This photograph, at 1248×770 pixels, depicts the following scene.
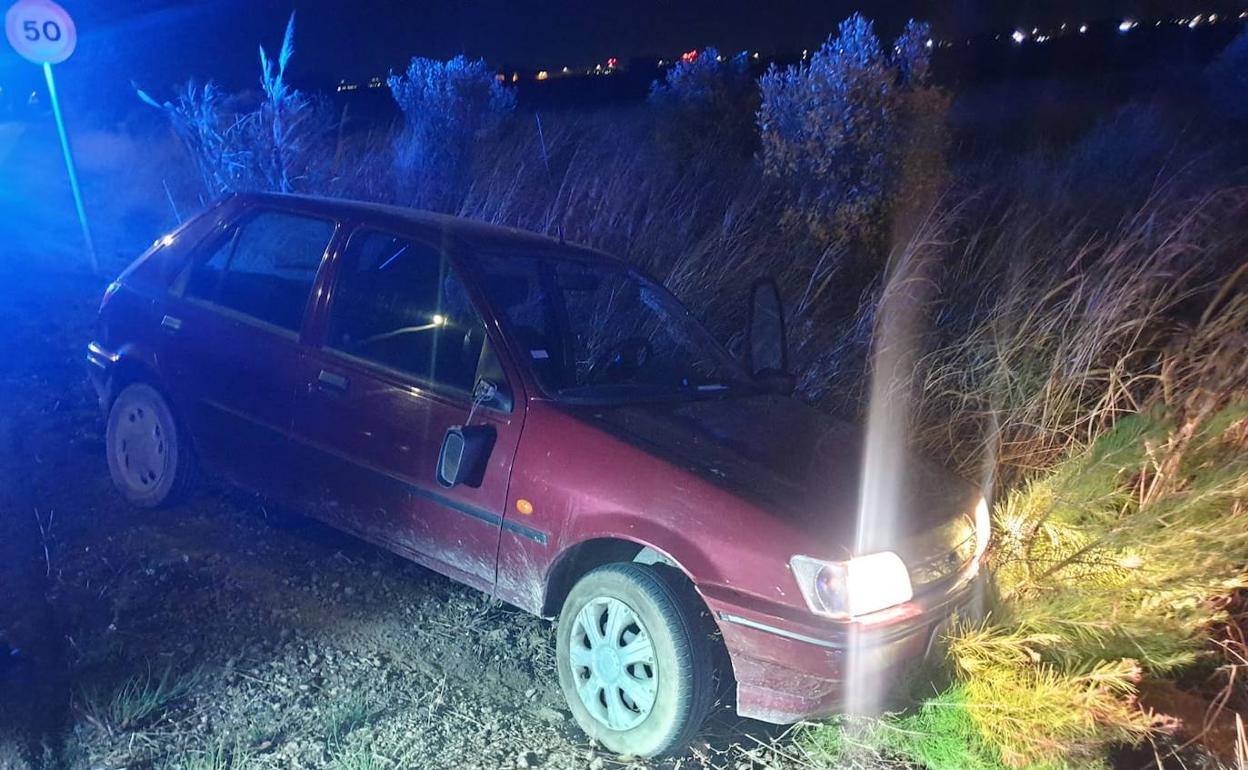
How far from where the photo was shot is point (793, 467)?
311 centimetres

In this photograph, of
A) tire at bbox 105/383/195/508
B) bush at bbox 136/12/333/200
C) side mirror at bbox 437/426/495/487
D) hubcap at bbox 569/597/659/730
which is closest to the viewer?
hubcap at bbox 569/597/659/730

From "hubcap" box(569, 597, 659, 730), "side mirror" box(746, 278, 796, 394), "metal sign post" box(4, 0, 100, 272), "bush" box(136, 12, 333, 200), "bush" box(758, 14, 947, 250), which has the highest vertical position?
"metal sign post" box(4, 0, 100, 272)

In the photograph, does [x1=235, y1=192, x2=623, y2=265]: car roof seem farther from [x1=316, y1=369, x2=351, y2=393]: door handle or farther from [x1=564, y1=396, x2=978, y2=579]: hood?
[x1=564, y1=396, x2=978, y2=579]: hood

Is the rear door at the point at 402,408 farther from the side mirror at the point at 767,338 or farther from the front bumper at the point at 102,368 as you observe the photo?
the front bumper at the point at 102,368

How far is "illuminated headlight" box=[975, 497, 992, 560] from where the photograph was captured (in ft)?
10.8

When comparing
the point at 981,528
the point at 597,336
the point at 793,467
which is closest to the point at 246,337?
the point at 597,336

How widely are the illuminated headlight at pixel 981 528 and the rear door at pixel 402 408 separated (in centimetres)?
178

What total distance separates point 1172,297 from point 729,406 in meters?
2.28

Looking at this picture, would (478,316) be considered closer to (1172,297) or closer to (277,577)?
(277,577)

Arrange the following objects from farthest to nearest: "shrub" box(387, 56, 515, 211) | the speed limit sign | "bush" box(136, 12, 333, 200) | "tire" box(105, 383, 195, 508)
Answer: "shrub" box(387, 56, 515, 211), "bush" box(136, 12, 333, 200), the speed limit sign, "tire" box(105, 383, 195, 508)

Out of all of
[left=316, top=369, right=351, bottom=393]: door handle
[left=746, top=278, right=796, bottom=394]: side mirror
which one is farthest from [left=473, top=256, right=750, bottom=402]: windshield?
[left=316, top=369, right=351, bottom=393]: door handle

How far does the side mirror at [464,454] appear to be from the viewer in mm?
3111

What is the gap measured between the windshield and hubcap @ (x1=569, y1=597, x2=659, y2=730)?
2.66ft

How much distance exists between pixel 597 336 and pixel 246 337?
64.5 inches
